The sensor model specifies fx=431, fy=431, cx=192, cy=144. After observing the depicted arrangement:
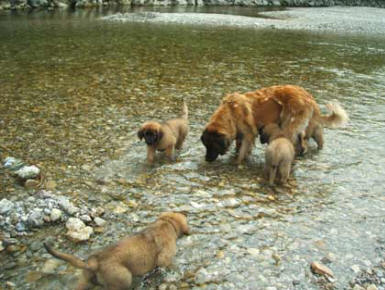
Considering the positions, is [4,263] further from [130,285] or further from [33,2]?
[33,2]

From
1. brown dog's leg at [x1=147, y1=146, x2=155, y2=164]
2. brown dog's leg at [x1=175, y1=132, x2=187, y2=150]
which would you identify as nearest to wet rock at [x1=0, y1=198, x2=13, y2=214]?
brown dog's leg at [x1=147, y1=146, x2=155, y2=164]

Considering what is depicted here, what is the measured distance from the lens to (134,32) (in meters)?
23.8

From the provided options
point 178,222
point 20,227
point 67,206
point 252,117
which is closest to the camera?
point 178,222

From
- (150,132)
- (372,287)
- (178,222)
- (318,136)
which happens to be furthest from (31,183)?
(318,136)

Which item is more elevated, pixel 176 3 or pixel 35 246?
pixel 176 3

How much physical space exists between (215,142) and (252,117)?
31.4 inches

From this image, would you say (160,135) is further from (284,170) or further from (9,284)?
(9,284)

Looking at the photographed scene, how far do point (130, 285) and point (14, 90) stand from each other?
8.44 meters

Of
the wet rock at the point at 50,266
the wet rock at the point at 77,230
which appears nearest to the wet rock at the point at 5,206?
the wet rock at the point at 77,230

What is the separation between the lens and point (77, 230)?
5.05 metres

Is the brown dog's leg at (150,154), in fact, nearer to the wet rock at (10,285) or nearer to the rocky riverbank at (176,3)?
the wet rock at (10,285)

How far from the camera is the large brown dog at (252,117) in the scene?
701cm

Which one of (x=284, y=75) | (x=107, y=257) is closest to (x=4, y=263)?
(x=107, y=257)

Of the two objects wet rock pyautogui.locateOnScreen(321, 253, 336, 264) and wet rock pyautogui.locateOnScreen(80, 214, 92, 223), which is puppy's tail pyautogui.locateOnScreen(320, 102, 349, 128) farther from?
wet rock pyautogui.locateOnScreen(80, 214, 92, 223)
